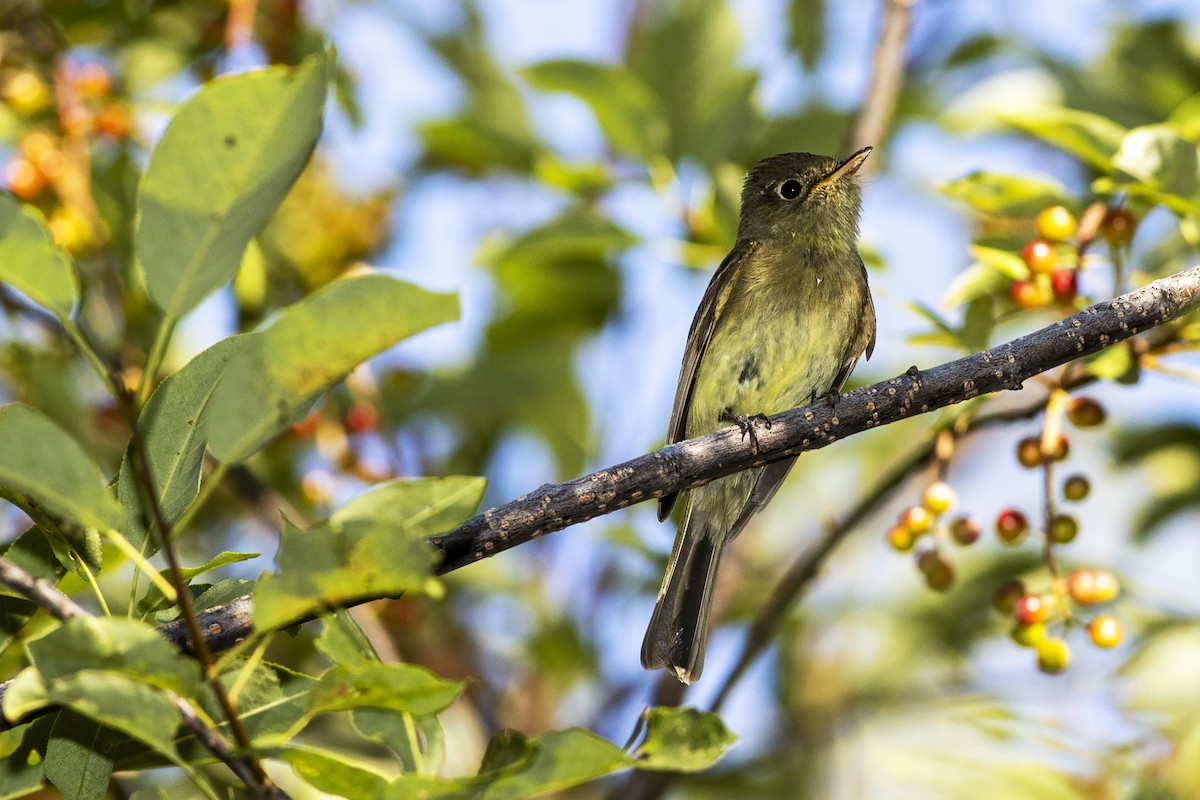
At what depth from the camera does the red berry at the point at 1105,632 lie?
3.29 meters

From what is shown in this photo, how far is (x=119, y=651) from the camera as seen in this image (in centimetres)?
155

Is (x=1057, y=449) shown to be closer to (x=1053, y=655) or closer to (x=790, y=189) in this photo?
(x=1053, y=655)

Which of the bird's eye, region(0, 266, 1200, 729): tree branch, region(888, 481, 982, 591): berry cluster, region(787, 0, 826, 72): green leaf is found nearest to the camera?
region(0, 266, 1200, 729): tree branch

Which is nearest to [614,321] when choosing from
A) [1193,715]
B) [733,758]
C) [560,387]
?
[560,387]

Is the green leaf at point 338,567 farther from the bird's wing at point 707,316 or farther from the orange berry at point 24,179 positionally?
the orange berry at point 24,179

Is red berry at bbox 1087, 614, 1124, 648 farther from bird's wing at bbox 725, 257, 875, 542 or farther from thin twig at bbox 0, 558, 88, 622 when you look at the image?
thin twig at bbox 0, 558, 88, 622

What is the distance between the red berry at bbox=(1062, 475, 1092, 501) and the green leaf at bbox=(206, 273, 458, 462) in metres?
2.37

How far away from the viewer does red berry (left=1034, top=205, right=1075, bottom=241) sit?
3254 millimetres

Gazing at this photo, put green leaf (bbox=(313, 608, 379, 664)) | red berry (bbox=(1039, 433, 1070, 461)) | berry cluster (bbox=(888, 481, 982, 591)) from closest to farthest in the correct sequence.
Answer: green leaf (bbox=(313, 608, 379, 664))
red berry (bbox=(1039, 433, 1070, 461))
berry cluster (bbox=(888, 481, 982, 591))

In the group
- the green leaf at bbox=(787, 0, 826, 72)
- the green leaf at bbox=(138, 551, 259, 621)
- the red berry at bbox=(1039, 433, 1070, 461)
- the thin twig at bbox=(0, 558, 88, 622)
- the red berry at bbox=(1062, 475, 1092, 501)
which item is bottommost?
the thin twig at bbox=(0, 558, 88, 622)

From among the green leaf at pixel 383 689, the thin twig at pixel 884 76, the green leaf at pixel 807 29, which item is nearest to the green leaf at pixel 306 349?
the green leaf at pixel 383 689

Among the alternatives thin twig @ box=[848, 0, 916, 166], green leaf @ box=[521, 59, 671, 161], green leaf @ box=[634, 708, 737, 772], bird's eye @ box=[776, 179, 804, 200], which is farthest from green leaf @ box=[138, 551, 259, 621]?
bird's eye @ box=[776, 179, 804, 200]

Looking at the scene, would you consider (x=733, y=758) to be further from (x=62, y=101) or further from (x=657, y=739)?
(x=62, y=101)

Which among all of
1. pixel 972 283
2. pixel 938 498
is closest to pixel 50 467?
pixel 938 498
